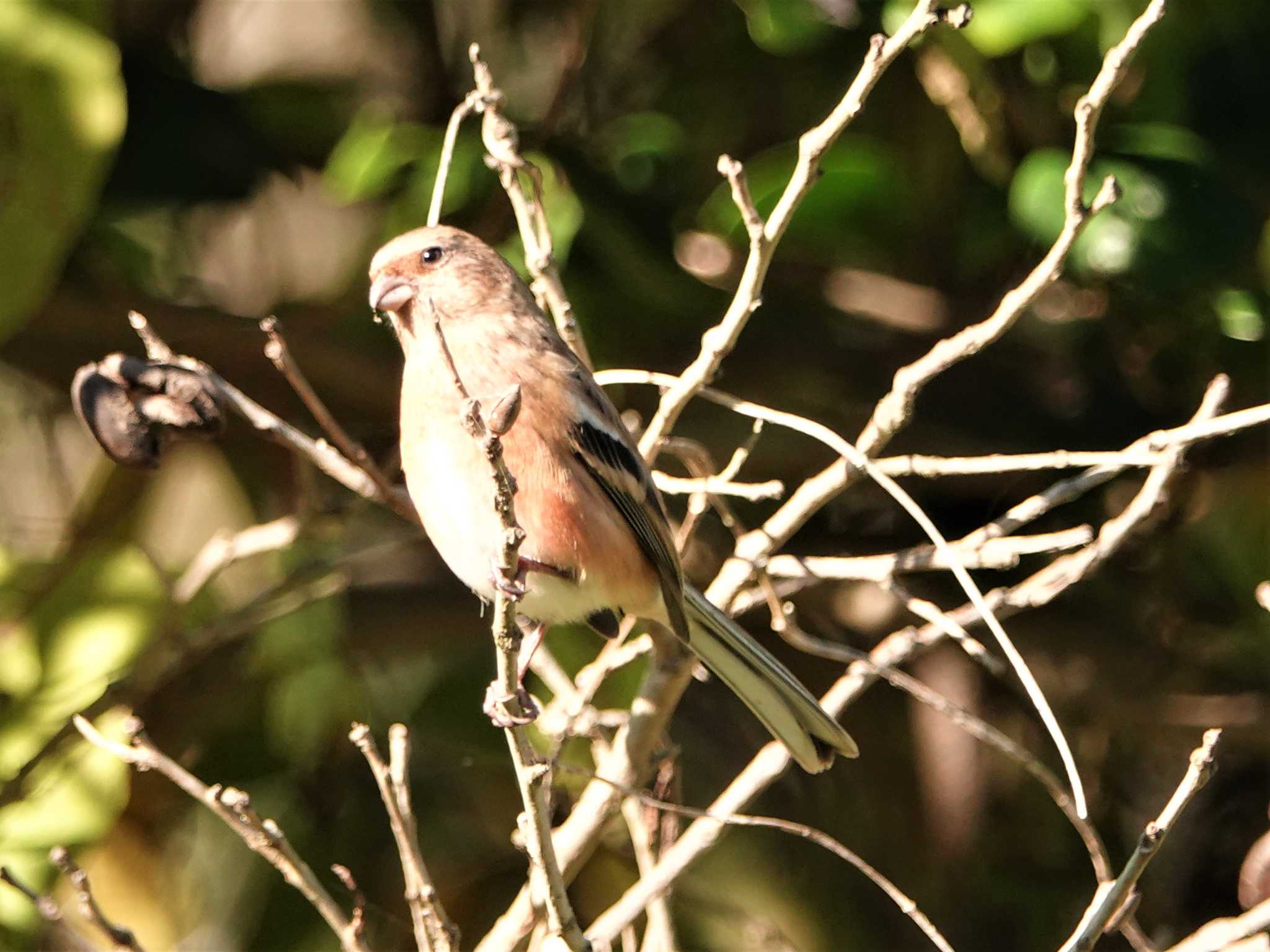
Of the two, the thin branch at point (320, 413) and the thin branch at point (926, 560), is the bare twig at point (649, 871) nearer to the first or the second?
the thin branch at point (926, 560)

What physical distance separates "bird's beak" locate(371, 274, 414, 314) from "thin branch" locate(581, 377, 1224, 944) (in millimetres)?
1151

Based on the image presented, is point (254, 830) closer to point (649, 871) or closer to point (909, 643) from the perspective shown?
point (649, 871)

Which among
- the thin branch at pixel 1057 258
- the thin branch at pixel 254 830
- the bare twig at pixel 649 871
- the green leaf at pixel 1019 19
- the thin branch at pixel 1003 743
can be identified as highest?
the green leaf at pixel 1019 19

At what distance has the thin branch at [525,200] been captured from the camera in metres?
2.78

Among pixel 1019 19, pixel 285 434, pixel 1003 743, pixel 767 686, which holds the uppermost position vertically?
pixel 1019 19

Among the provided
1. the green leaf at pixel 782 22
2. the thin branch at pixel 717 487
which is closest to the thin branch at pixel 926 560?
the thin branch at pixel 717 487

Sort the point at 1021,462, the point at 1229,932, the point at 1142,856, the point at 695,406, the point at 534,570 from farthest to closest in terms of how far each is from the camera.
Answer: the point at 695,406 < the point at 534,570 < the point at 1021,462 < the point at 1229,932 < the point at 1142,856

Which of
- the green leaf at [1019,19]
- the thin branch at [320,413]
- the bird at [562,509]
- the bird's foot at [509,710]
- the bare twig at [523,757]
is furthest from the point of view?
the green leaf at [1019,19]

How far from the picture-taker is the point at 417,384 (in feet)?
9.83

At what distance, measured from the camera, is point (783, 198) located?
2.54 meters

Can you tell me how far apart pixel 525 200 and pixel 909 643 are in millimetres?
1059

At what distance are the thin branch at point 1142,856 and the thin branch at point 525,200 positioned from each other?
4.45 feet

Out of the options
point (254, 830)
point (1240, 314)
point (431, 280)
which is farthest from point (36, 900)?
point (1240, 314)

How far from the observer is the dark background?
132 inches
